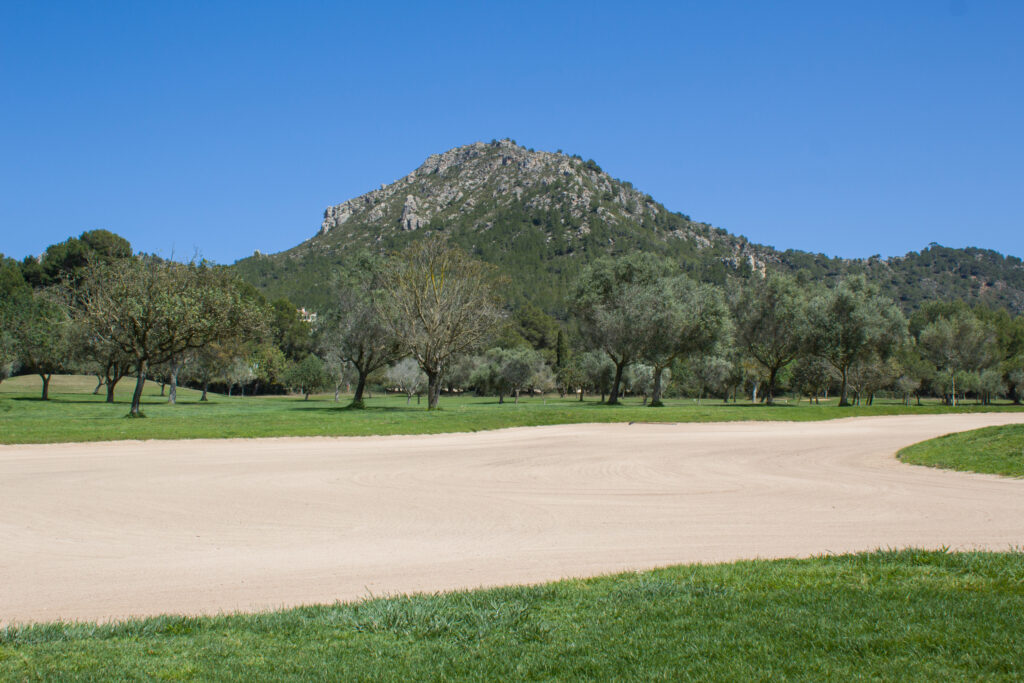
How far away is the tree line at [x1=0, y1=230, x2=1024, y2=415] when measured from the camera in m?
33.8

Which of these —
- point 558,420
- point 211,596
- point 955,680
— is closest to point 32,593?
point 211,596

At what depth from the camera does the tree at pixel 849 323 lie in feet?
189

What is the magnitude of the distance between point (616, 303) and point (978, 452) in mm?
38231

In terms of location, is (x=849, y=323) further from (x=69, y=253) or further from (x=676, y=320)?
(x=69, y=253)

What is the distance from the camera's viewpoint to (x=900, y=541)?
8.91m

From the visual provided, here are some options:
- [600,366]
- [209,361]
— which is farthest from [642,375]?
[209,361]

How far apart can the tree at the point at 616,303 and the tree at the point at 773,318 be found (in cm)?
890

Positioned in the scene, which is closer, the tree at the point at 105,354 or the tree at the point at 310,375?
the tree at the point at 105,354

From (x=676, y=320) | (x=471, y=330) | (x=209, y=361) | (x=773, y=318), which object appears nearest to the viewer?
(x=471, y=330)

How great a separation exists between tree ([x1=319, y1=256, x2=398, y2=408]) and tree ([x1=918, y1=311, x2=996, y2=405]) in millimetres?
69511

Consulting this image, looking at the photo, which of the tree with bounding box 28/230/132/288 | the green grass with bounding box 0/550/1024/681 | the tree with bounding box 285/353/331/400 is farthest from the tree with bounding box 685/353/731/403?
the tree with bounding box 28/230/132/288

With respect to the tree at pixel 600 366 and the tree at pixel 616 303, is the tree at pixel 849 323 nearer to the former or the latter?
the tree at pixel 616 303

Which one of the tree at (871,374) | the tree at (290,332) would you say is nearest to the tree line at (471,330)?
the tree at (871,374)

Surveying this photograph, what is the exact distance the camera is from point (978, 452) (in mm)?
17234
